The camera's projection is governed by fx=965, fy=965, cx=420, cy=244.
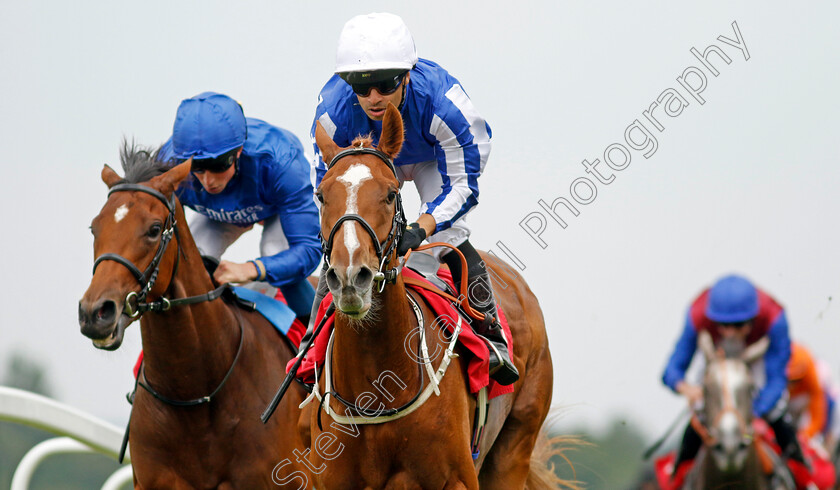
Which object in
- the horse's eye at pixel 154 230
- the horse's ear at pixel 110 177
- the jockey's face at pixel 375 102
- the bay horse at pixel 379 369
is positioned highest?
the jockey's face at pixel 375 102

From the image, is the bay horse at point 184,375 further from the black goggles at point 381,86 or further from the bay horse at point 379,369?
the black goggles at point 381,86

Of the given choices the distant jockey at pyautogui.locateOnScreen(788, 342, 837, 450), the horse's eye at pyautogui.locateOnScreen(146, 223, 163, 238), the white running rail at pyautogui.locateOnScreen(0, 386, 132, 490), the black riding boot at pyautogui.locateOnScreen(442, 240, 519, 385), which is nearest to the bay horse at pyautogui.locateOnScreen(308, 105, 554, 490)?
the black riding boot at pyautogui.locateOnScreen(442, 240, 519, 385)

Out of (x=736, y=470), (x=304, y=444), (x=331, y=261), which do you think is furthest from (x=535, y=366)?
(x=736, y=470)

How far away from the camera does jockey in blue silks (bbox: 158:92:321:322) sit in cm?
536

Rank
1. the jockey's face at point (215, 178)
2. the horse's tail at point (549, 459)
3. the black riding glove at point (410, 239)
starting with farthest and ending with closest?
1. the horse's tail at point (549, 459)
2. the jockey's face at point (215, 178)
3. the black riding glove at point (410, 239)

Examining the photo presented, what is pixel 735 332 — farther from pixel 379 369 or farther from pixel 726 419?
pixel 379 369

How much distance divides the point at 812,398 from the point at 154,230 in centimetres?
299

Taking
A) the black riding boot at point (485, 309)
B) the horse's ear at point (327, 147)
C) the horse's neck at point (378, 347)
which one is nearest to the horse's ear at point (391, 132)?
the horse's ear at point (327, 147)

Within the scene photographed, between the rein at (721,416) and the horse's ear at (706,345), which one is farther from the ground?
the horse's ear at (706,345)

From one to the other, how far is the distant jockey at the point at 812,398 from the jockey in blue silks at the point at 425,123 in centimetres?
178

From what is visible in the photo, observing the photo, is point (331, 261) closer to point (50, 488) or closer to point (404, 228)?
point (404, 228)

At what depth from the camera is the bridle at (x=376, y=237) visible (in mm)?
3457

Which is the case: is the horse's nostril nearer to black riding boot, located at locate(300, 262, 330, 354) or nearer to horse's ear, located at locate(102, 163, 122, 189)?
black riding boot, located at locate(300, 262, 330, 354)

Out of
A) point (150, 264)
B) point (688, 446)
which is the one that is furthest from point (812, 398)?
point (150, 264)
